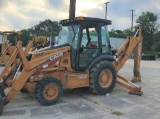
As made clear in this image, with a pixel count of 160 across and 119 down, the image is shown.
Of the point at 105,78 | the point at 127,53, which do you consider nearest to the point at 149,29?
the point at 127,53

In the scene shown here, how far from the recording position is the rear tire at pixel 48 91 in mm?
7152

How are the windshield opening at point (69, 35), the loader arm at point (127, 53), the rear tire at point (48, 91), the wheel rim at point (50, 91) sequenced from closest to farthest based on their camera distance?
1. the rear tire at point (48, 91)
2. the wheel rim at point (50, 91)
3. the windshield opening at point (69, 35)
4. the loader arm at point (127, 53)

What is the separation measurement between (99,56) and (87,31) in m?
0.88

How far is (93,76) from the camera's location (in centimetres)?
835

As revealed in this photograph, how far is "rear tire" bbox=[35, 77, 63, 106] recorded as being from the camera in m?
7.15

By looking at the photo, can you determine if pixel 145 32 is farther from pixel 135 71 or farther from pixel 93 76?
pixel 93 76

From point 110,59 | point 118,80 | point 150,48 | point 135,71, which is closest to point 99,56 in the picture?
point 110,59

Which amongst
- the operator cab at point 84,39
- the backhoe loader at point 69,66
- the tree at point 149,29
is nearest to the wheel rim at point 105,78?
the backhoe loader at point 69,66

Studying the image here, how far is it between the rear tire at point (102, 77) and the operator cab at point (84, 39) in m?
0.33

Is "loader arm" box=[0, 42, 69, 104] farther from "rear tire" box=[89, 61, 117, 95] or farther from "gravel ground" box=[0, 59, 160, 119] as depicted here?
"rear tire" box=[89, 61, 117, 95]

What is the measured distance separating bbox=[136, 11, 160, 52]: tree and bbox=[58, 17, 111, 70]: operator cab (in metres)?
43.0

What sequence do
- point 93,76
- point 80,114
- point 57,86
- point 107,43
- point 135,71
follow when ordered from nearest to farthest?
point 80,114 → point 57,86 → point 93,76 → point 107,43 → point 135,71

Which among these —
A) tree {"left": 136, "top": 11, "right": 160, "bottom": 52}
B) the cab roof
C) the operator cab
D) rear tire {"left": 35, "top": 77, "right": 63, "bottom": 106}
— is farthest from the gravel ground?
tree {"left": 136, "top": 11, "right": 160, "bottom": 52}

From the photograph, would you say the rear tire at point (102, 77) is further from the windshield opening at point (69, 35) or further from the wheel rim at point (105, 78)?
the windshield opening at point (69, 35)
